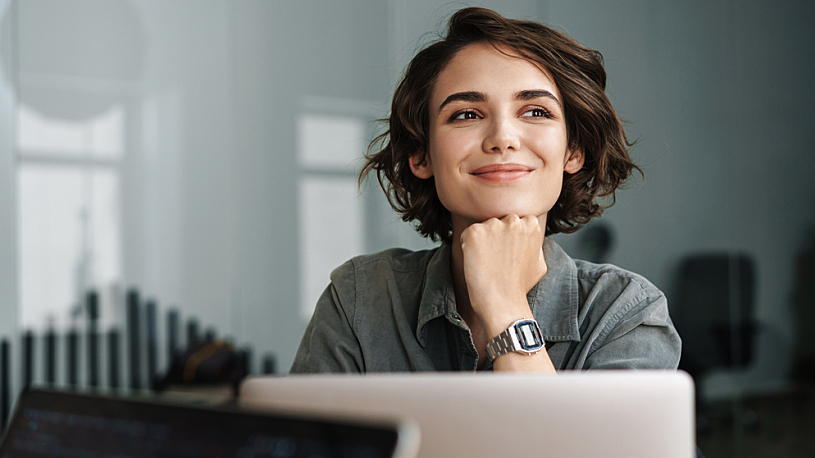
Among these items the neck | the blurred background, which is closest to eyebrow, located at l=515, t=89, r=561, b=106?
the neck

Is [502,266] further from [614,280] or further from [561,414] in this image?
[561,414]

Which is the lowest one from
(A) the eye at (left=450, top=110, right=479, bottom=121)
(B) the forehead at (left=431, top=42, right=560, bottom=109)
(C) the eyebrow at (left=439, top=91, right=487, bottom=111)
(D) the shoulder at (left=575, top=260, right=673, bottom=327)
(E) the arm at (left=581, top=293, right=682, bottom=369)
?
(E) the arm at (left=581, top=293, right=682, bottom=369)

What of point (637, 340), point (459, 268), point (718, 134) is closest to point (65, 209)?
point (459, 268)

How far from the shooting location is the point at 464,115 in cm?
124

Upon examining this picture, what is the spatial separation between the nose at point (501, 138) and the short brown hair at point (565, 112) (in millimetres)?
150

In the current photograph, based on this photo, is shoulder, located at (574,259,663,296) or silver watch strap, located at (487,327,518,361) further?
shoulder, located at (574,259,663,296)

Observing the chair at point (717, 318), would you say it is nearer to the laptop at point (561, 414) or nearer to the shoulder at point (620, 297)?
the shoulder at point (620, 297)

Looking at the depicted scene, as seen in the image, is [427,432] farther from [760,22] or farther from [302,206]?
[760,22]

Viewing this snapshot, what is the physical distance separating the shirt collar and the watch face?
135 mm

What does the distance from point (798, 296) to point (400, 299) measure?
2.51 m

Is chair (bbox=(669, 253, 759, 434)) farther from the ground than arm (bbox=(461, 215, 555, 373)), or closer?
closer

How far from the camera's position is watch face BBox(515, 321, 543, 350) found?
99 cm

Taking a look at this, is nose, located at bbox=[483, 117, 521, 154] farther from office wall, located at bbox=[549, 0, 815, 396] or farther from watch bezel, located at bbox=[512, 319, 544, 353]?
office wall, located at bbox=[549, 0, 815, 396]

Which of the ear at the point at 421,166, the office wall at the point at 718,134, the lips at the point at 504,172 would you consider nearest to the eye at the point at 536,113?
the lips at the point at 504,172
